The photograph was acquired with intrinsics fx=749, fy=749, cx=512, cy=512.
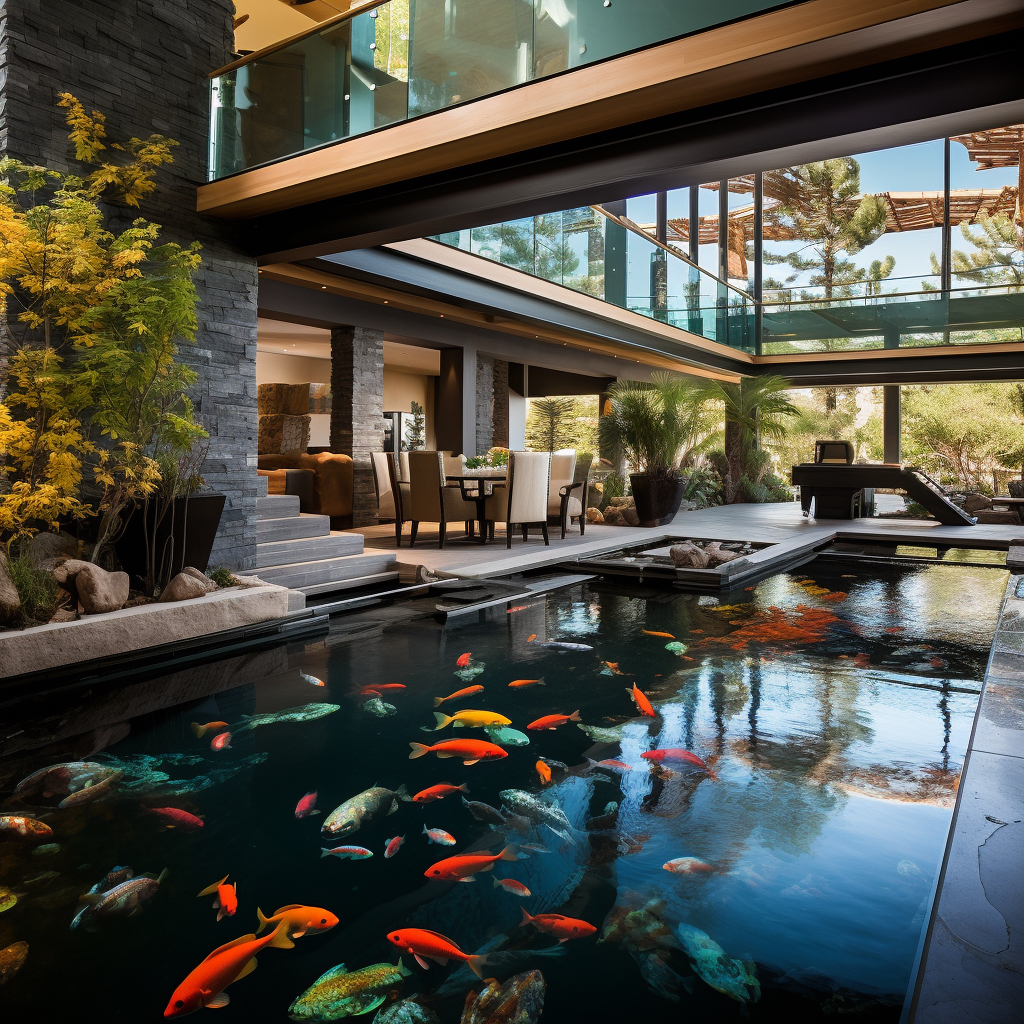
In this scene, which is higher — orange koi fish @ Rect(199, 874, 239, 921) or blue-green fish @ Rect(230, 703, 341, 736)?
blue-green fish @ Rect(230, 703, 341, 736)

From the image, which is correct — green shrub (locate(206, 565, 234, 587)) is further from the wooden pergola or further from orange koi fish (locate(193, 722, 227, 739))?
the wooden pergola

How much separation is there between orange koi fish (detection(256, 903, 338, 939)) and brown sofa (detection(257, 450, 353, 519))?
7.77 metres

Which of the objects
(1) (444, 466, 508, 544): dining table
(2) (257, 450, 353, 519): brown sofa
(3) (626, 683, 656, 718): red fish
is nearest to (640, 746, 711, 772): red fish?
(3) (626, 683, 656, 718): red fish

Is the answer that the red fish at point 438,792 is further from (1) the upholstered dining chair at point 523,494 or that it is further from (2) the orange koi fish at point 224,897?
(1) the upholstered dining chair at point 523,494

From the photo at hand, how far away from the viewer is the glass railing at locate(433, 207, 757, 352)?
8547mm

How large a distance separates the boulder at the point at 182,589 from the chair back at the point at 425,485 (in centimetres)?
305

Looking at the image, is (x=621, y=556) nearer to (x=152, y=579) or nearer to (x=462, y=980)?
(x=152, y=579)

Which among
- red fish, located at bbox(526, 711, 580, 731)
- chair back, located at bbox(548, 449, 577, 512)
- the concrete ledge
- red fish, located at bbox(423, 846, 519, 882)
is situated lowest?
red fish, located at bbox(423, 846, 519, 882)

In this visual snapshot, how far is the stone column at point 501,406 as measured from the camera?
527 inches

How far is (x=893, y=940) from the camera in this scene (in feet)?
5.96

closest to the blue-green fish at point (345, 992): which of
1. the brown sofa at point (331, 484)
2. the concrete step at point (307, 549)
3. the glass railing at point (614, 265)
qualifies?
the concrete step at point (307, 549)

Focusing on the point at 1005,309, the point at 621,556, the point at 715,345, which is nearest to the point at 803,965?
the point at 621,556

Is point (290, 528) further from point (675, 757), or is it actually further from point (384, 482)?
point (675, 757)

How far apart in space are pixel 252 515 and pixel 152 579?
126cm
